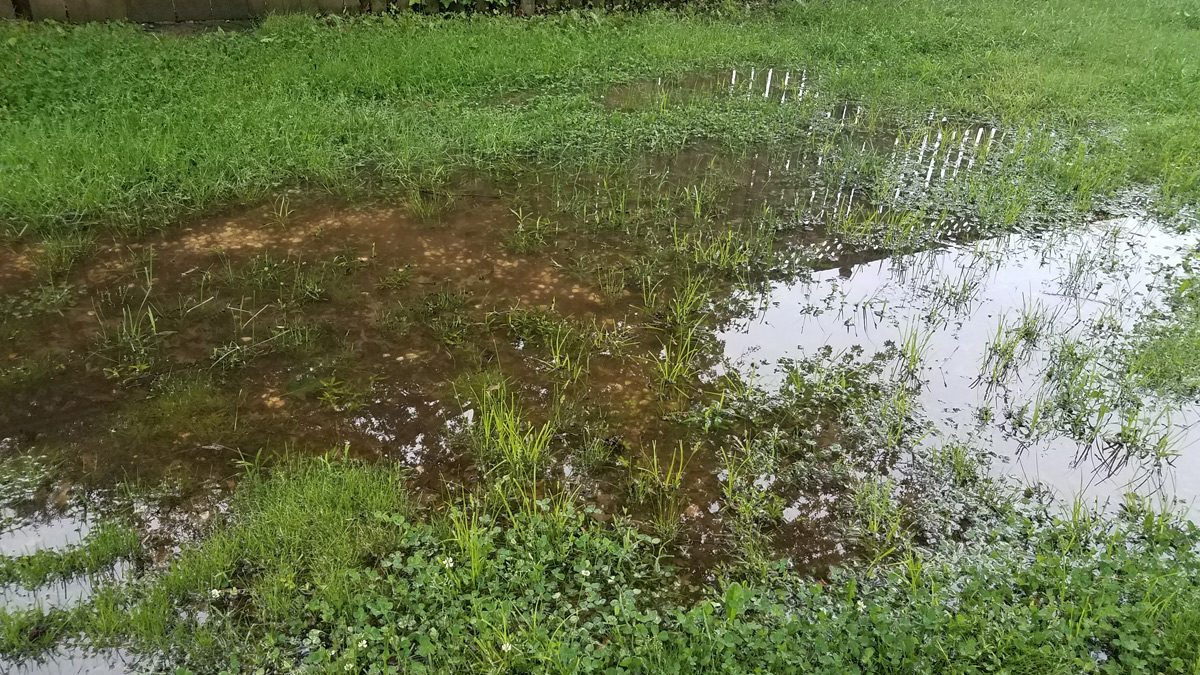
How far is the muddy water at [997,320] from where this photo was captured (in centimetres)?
344

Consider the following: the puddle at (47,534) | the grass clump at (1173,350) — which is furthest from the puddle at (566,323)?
the grass clump at (1173,350)

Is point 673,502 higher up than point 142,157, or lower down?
lower down

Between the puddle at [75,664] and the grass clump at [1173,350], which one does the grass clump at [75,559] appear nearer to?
the puddle at [75,664]

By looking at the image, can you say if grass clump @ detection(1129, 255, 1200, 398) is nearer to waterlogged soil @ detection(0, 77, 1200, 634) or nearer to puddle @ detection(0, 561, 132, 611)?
waterlogged soil @ detection(0, 77, 1200, 634)

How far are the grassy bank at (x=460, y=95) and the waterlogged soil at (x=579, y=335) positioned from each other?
1.49 feet

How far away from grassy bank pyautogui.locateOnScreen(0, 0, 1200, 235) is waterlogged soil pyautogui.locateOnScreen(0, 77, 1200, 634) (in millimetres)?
455

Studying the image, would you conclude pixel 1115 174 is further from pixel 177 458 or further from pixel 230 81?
pixel 230 81

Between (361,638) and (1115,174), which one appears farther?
(1115,174)

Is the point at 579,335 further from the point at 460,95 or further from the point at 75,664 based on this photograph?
the point at 460,95

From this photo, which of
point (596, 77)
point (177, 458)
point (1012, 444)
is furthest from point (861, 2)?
point (177, 458)

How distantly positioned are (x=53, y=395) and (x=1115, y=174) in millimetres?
7323

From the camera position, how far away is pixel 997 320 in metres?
4.45

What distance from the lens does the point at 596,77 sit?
7547 millimetres

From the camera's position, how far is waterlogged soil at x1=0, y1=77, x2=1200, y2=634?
10.5ft
